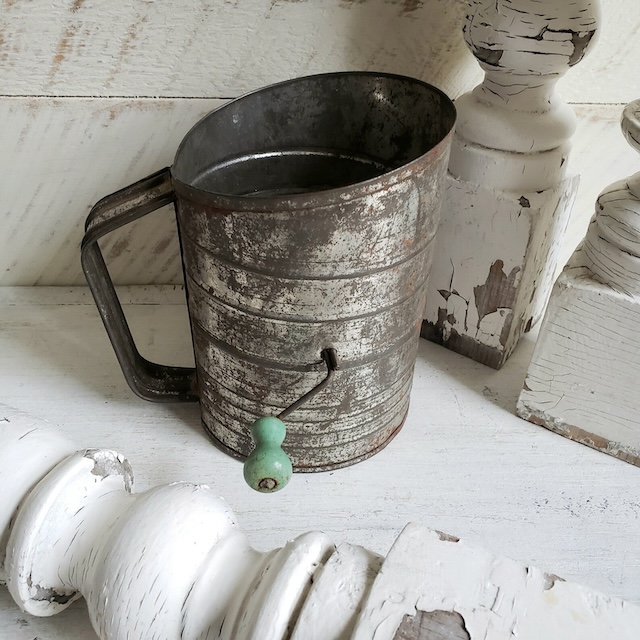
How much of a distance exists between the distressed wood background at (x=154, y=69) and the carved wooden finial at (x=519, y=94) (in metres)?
0.12

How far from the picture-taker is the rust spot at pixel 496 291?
0.75 metres

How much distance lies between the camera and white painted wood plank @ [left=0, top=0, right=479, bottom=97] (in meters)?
0.72

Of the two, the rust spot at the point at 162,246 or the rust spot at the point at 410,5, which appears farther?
the rust spot at the point at 162,246

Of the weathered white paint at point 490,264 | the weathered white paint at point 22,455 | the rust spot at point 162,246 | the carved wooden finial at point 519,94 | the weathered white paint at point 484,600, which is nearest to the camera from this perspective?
the weathered white paint at point 484,600

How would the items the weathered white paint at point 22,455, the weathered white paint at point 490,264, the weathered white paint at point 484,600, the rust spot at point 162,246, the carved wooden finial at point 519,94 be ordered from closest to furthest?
the weathered white paint at point 484,600 → the weathered white paint at point 22,455 → the carved wooden finial at point 519,94 → the weathered white paint at point 490,264 → the rust spot at point 162,246

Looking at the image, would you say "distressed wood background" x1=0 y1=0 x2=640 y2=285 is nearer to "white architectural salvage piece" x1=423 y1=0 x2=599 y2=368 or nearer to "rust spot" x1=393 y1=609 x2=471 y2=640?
"white architectural salvage piece" x1=423 y1=0 x2=599 y2=368

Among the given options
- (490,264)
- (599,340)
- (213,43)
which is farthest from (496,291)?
(213,43)

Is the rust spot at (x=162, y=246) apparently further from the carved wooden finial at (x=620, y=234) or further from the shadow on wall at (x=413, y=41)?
the carved wooden finial at (x=620, y=234)

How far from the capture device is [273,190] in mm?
722

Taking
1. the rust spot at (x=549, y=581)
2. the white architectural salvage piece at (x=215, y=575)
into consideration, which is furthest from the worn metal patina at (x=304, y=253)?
the rust spot at (x=549, y=581)

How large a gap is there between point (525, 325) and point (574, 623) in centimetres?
49

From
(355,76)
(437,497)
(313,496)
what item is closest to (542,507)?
(437,497)

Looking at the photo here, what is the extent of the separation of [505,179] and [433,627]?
1.49ft

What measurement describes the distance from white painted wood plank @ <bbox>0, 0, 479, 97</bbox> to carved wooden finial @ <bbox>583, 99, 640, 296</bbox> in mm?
259
